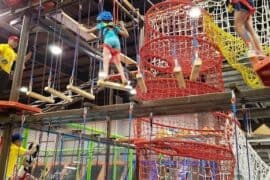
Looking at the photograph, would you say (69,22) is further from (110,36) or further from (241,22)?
(241,22)

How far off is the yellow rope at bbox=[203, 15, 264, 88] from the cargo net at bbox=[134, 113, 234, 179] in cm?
66

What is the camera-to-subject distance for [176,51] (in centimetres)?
381

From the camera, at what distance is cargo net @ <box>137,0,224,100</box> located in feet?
12.0

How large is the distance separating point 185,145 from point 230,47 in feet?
5.27

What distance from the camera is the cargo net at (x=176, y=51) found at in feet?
12.0

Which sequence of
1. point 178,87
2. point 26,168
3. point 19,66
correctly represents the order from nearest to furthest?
point 178,87 → point 19,66 → point 26,168

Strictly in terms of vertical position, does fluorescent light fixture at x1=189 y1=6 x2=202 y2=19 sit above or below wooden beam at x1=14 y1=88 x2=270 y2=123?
above

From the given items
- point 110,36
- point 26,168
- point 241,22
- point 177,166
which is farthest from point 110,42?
point 26,168

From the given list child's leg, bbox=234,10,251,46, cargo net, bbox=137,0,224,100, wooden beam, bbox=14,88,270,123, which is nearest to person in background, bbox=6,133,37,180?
wooden beam, bbox=14,88,270,123

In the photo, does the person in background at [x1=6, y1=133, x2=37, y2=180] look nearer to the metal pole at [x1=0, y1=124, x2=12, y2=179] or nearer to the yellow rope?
the metal pole at [x1=0, y1=124, x2=12, y2=179]

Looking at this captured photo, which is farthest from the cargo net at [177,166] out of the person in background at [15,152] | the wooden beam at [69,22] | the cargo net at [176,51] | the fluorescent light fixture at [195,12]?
the wooden beam at [69,22]

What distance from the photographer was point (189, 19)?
3.90 m

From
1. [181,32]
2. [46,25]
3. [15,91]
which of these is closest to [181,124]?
[181,32]

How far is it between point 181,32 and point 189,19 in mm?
269
